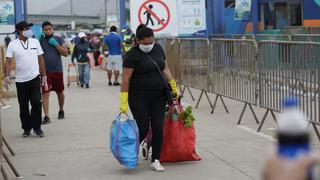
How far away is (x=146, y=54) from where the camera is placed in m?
6.90

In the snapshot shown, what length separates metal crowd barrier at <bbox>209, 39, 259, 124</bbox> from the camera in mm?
9773

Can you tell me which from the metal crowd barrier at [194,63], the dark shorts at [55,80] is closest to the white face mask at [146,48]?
the dark shorts at [55,80]

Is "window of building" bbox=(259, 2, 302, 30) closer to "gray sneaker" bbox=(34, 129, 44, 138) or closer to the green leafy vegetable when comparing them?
"gray sneaker" bbox=(34, 129, 44, 138)

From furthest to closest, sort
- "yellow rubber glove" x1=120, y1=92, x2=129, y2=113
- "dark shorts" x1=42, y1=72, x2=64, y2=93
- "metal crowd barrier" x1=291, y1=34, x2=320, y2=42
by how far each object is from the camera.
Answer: "metal crowd barrier" x1=291, y1=34, x2=320, y2=42 < "dark shorts" x1=42, y1=72, x2=64, y2=93 < "yellow rubber glove" x1=120, y1=92, x2=129, y2=113

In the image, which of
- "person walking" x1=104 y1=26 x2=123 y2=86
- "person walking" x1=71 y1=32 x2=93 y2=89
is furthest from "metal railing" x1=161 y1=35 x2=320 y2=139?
"person walking" x1=71 y1=32 x2=93 y2=89

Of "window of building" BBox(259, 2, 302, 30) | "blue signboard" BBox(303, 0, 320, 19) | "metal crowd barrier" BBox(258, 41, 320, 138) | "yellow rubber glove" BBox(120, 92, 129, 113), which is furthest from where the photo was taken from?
"window of building" BBox(259, 2, 302, 30)

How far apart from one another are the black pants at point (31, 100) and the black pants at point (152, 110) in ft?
9.29

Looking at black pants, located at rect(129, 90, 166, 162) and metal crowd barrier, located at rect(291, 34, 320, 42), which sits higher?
metal crowd barrier, located at rect(291, 34, 320, 42)

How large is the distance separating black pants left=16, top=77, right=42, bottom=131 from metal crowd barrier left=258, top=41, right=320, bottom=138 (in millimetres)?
3329

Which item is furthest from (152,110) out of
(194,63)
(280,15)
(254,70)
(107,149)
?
(280,15)

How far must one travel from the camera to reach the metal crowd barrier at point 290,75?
7.59m

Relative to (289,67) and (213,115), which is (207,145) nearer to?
(289,67)

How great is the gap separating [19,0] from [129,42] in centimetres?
363

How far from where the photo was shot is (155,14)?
45.2 feet
